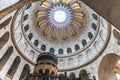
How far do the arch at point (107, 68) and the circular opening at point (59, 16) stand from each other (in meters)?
9.18

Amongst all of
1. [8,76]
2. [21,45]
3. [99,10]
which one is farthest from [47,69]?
[21,45]

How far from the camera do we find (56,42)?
23875 mm

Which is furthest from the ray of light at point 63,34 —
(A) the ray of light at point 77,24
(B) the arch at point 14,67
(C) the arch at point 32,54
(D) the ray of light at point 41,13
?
(B) the arch at point 14,67

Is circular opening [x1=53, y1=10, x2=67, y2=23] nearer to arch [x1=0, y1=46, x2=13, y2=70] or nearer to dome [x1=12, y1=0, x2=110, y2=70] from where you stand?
dome [x1=12, y1=0, x2=110, y2=70]

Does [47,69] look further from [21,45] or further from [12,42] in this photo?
[21,45]

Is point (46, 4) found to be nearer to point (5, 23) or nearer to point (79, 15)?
point (79, 15)

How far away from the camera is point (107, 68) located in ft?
57.7

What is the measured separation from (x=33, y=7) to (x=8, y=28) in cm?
594

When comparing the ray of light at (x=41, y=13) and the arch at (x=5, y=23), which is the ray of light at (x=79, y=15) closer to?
the ray of light at (x=41, y=13)

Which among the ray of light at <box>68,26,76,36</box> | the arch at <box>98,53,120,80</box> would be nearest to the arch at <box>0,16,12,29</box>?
the arch at <box>98,53,120,80</box>

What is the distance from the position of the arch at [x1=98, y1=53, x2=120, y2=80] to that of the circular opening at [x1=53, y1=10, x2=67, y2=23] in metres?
9.18

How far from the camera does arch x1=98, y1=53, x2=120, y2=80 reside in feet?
55.9

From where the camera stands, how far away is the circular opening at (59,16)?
78.6 ft

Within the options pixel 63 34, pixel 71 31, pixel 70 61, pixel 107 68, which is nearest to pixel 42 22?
pixel 63 34
